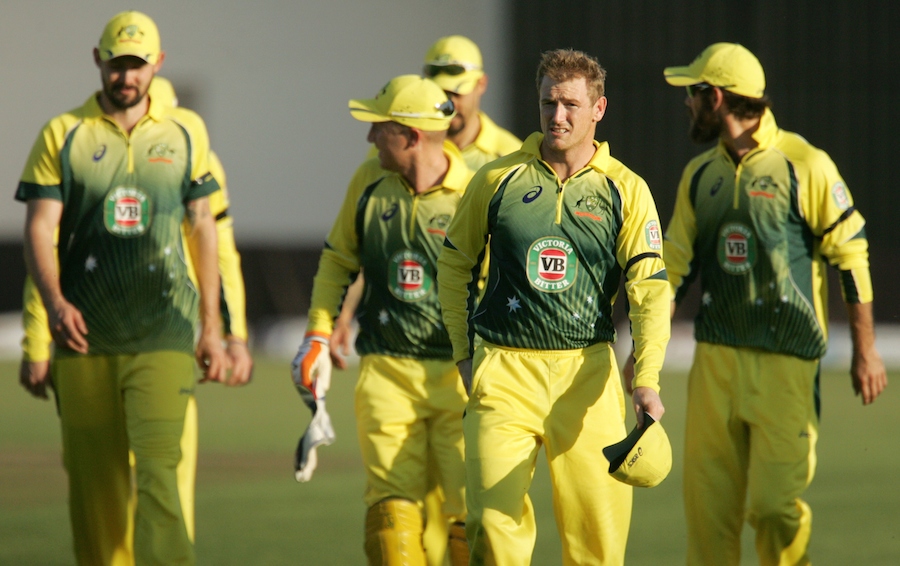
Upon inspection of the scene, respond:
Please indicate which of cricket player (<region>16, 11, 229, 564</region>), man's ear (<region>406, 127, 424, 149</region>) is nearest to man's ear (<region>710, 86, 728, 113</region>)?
man's ear (<region>406, 127, 424, 149</region>)

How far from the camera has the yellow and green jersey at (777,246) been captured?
256 inches

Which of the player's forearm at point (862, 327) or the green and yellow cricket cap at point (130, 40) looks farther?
the player's forearm at point (862, 327)

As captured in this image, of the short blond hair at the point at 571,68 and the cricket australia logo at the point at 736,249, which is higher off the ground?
the short blond hair at the point at 571,68

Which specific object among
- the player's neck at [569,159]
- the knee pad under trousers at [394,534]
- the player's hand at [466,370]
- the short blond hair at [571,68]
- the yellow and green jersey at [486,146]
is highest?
the short blond hair at [571,68]

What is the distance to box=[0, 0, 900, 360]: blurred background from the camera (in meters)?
19.9

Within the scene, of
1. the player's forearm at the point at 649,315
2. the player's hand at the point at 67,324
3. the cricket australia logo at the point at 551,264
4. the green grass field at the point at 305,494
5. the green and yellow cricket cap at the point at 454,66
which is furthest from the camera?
the green and yellow cricket cap at the point at 454,66

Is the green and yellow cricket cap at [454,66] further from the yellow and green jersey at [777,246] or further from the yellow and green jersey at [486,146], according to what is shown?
the yellow and green jersey at [777,246]

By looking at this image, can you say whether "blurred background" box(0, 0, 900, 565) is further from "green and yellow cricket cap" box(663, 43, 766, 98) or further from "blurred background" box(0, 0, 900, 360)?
"green and yellow cricket cap" box(663, 43, 766, 98)

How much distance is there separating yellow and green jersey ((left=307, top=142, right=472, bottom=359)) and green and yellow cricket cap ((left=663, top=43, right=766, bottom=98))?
1269 millimetres

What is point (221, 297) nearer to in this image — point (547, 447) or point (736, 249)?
point (547, 447)

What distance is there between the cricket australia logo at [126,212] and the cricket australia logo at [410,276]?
1.18 meters

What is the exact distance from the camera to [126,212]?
21.1 ft

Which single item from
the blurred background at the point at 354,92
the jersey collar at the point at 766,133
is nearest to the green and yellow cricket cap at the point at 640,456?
the jersey collar at the point at 766,133

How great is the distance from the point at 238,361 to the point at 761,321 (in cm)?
253
